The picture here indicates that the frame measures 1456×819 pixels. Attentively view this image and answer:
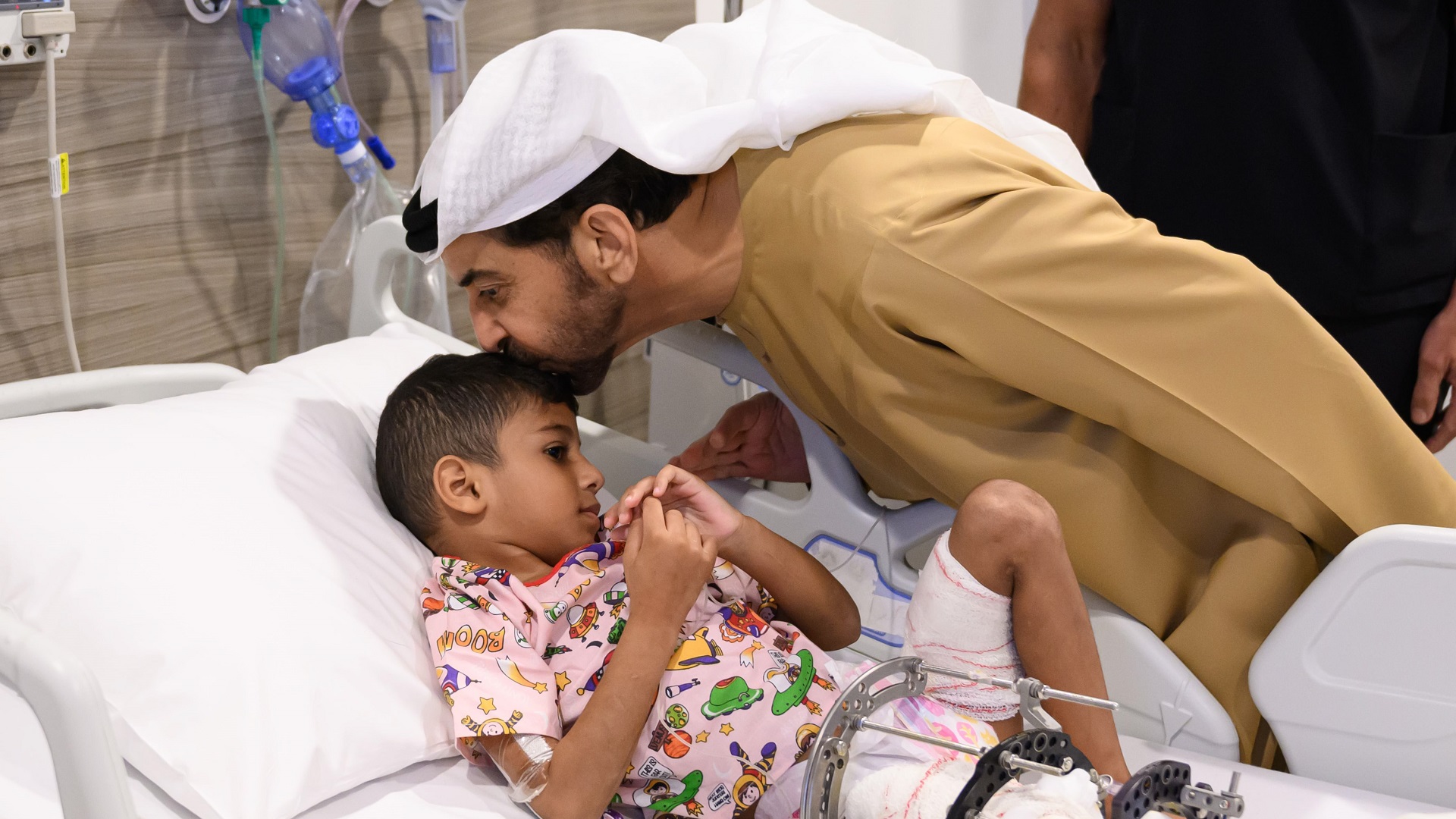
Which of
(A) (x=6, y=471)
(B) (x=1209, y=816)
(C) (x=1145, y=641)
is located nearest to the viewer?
(B) (x=1209, y=816)

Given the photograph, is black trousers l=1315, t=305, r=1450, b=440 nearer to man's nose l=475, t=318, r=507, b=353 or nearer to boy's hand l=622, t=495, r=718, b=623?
boy's hand l=622, t=495, r=718, b=623

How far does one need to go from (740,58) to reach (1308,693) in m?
1.02

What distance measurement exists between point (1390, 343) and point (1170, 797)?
1.26 metres

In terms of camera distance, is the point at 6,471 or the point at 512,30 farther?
the point at 512,30

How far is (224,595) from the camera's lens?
4.02ft

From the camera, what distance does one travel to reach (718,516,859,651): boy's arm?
148cm

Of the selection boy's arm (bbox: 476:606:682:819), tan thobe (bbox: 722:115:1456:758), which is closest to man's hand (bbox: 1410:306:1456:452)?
tan thobe (bbox: 722:115:1456:758)

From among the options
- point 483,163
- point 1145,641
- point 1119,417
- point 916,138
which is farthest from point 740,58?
point 1145,641

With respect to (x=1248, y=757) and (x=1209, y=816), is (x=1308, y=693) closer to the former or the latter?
(x=1248, y=757)

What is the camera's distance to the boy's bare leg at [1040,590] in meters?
1.25

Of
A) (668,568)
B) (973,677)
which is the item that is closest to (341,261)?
(668,568)

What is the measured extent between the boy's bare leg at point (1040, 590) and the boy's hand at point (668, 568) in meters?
0.28

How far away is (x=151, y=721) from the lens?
1.15 metres

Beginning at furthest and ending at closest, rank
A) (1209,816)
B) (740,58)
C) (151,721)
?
1. (740,58)
2. (151,721)
3. (1209,816)
